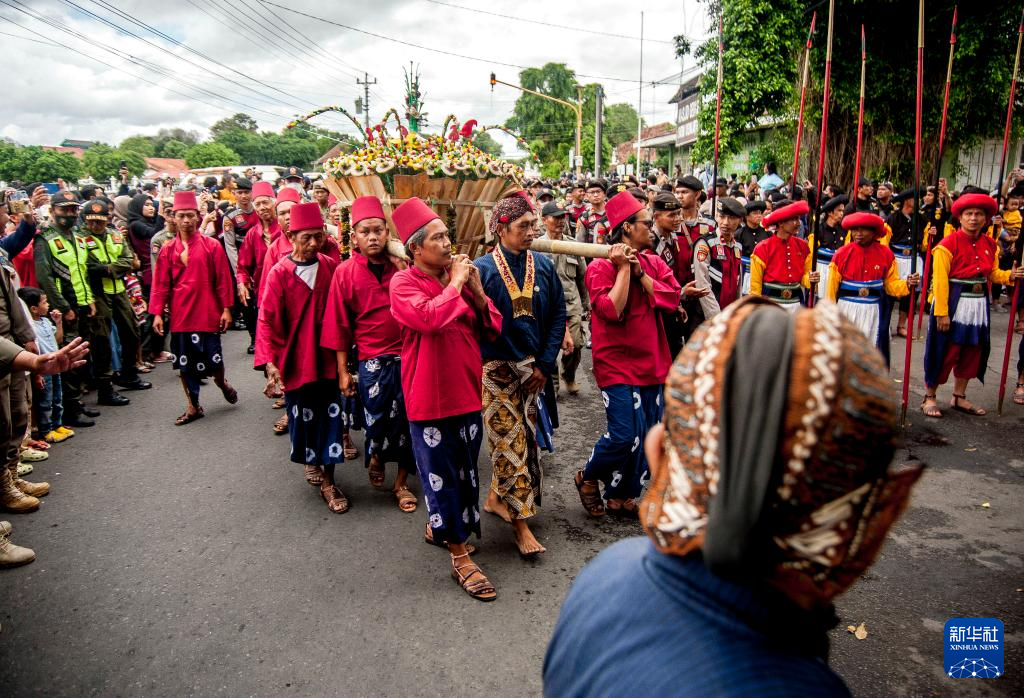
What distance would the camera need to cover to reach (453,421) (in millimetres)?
3861

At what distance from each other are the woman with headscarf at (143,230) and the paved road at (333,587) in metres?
4.27

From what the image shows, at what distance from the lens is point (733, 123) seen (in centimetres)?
1723

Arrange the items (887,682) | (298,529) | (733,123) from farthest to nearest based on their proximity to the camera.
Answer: (733,123) < (298,529) < (887,682)

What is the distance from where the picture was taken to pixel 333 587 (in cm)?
386

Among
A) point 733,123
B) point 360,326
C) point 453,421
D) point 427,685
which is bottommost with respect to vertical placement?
point 427,685

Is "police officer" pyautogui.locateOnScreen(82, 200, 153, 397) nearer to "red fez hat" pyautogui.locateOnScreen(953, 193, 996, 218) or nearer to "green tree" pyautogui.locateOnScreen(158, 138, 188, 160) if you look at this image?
"red fez hat" pyautogui.locateOnScreen(953, 193, 996, 218)

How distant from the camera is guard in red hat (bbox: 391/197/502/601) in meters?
3.72

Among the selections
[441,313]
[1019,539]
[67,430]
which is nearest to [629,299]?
[441,313]

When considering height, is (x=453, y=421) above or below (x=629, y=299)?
below

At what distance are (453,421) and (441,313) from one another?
0.67m

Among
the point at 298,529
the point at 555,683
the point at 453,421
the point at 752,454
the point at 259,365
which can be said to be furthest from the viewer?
the point at 259,365

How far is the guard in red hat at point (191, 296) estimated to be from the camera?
22.0 feet

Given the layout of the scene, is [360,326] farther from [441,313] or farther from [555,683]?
[555,683]

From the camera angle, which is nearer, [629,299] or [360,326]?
[629,299]
